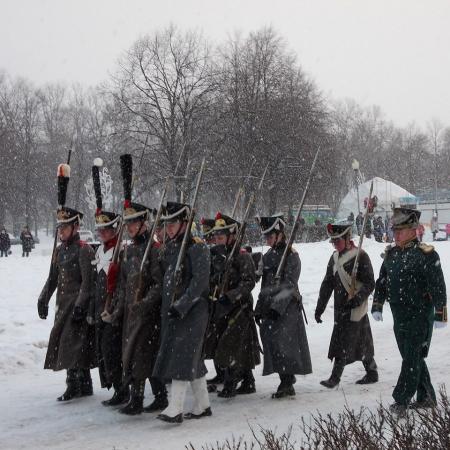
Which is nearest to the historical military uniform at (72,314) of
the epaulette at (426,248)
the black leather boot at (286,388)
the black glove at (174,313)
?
the black glove at (174,313)

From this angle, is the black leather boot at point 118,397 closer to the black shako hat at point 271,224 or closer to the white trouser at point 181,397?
the white trouser at point 181,397

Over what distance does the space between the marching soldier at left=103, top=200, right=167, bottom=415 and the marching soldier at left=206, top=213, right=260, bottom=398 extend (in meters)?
0.83

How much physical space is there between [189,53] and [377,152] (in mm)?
49100

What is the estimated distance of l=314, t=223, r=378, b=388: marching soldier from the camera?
7.52 metres

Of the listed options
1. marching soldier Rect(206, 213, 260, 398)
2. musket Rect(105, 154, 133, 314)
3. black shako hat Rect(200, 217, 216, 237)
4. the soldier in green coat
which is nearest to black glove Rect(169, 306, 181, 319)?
musket Rect(105, 154, 133, 314)

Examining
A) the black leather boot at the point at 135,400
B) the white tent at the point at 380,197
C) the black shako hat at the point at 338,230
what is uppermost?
the white tent at the point at 380,197

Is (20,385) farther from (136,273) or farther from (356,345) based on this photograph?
(356,345)

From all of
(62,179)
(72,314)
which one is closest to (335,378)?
(72,314)

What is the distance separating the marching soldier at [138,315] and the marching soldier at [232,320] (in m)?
0.83

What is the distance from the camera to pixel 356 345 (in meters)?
7.57

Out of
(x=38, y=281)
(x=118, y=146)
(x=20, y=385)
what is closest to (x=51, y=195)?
(x=118, y=146)

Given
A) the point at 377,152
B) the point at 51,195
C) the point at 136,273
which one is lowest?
the point at 136,273

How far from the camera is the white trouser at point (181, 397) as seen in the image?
6.02 m

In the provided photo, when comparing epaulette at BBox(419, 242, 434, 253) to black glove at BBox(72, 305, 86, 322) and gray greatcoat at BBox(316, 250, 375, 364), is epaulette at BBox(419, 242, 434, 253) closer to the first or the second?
gray greatcoat at BBox(316, 250, 375, 364)
